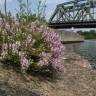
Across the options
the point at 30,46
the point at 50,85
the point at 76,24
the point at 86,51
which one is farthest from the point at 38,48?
the point at 76,24

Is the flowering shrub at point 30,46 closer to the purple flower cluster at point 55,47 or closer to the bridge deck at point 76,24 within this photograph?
the purple flower cluster at point 55,47

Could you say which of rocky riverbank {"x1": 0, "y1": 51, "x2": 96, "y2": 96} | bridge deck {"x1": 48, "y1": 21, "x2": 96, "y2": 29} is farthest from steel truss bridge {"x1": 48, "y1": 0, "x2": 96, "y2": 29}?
rocky riverbank {"x1": 0, "y1": 51, "x2": 96, "y2": 96}

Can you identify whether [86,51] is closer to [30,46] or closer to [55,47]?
[55,47]

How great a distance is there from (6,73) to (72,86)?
189cm

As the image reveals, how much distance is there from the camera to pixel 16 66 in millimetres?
9469

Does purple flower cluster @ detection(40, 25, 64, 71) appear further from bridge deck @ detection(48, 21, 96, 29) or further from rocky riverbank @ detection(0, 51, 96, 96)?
bridge deck @ detection(48, 21, 96, 29)

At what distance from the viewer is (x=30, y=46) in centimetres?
968

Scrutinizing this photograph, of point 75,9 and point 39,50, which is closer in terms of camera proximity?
point 39,50

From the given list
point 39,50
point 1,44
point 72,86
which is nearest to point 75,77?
point 72,86

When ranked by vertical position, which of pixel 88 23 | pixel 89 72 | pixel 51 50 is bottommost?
pixel 88 23

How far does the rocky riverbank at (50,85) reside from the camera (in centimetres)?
836

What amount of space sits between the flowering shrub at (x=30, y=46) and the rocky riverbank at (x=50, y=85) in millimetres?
336

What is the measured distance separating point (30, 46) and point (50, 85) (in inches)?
44.5

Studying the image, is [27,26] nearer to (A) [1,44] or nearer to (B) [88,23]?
(A) [1,44]
